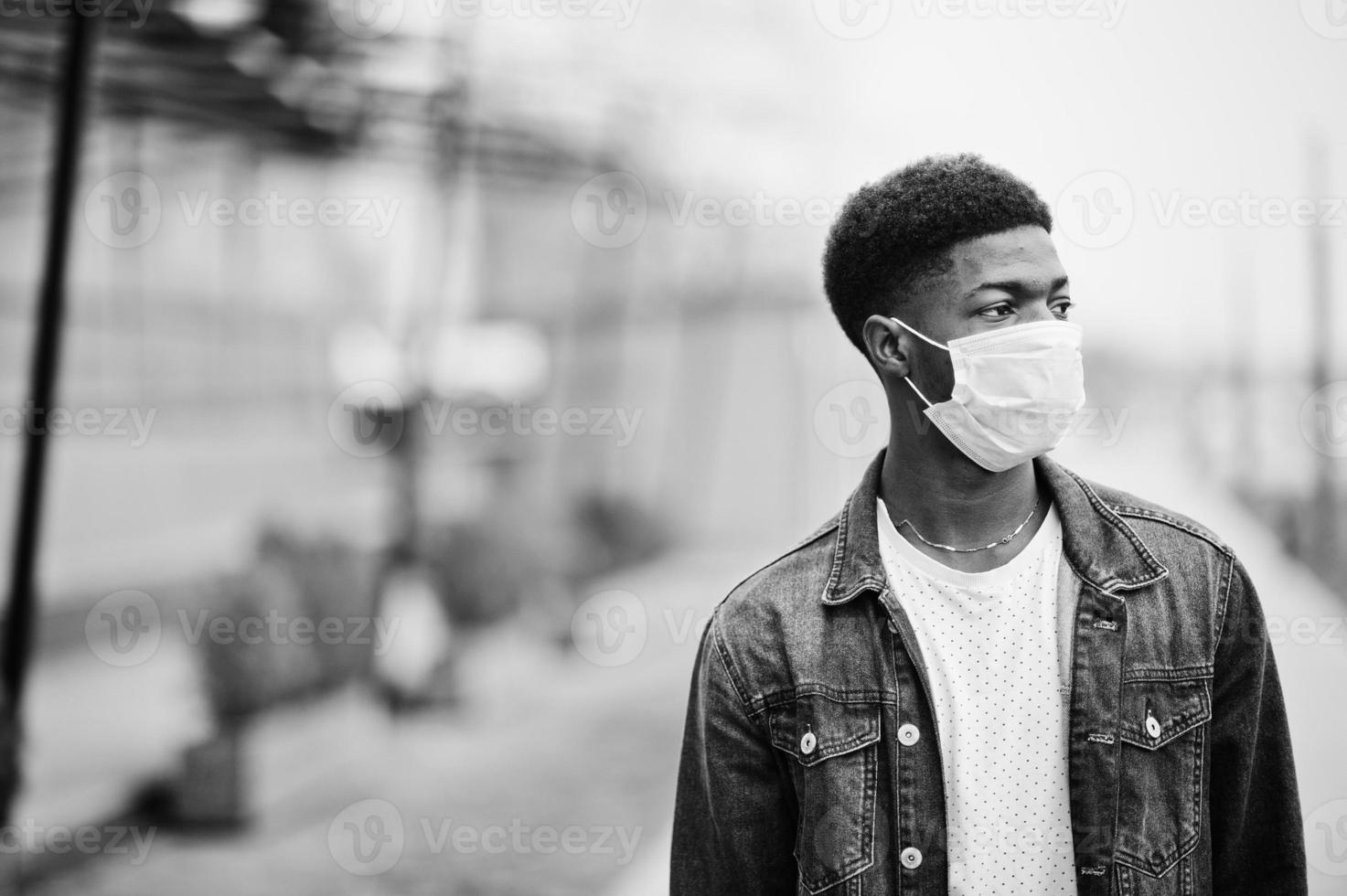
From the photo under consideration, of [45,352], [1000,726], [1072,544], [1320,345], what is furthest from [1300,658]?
[45,352]

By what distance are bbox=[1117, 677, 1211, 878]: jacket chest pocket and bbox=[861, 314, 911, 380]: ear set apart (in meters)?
0.56

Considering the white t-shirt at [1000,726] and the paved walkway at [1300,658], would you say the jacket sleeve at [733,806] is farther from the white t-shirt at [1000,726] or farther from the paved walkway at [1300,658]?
the paved walkway at [1300,658]

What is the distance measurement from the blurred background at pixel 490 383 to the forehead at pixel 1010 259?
1657 mm

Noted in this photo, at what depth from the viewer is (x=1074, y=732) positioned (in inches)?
58.6

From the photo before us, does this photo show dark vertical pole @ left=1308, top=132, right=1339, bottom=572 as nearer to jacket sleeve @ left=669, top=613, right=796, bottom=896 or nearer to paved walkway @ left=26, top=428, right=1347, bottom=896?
paved walkway @ left=26, top=428, right=1347, bottom=896

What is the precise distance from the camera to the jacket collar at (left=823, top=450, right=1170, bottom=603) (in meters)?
1.57

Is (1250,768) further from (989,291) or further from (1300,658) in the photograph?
(1300,658)

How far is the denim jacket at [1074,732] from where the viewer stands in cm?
150

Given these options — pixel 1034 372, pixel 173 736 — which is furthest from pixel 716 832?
pixel 173 736

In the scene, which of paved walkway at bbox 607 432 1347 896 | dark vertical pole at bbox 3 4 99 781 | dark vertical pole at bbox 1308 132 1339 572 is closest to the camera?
paved walkway at bbox 607 432 1347 896

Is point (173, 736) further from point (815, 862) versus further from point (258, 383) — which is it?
point (258, 383)

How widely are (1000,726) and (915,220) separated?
0.73 metres

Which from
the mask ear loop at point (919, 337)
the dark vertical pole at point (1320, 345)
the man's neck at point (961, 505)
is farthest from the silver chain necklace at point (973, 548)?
the dark vertical pole at point (1320, 345)

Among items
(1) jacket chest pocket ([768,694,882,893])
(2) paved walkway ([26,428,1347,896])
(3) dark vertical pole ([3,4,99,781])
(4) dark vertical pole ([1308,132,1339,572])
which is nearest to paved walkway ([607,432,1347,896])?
(2) paved walkway ([26,428,1347,896])
